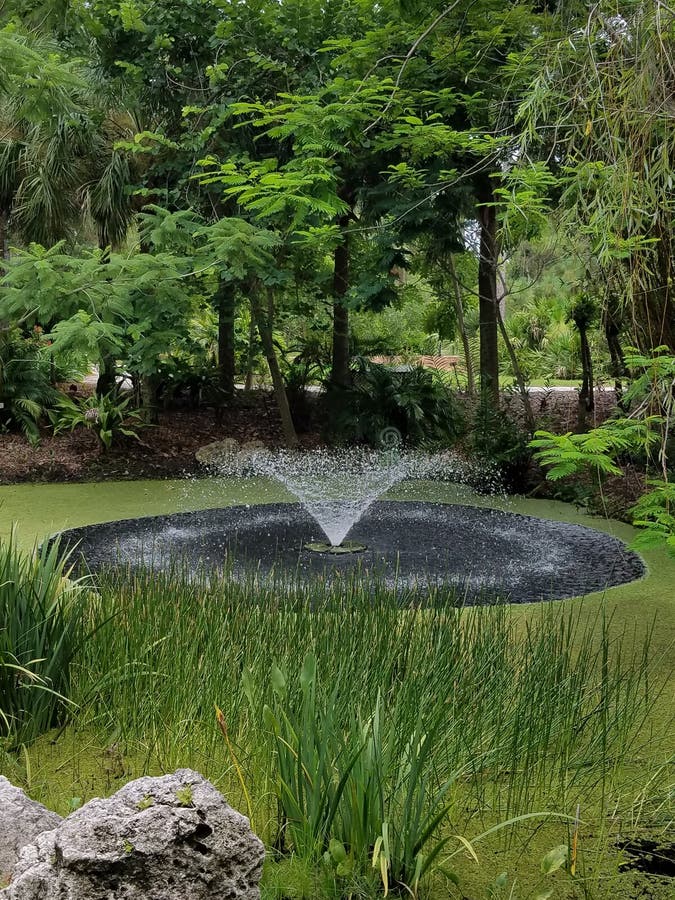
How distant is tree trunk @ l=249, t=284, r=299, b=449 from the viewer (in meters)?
9.04

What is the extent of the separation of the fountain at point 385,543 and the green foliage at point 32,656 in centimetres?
142

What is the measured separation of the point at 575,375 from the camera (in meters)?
15.2

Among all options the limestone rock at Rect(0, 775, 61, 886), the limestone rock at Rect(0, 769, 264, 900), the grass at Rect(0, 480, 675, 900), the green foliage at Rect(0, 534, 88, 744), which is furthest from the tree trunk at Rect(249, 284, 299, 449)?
the limestone rock at Rect(0, 769, 264, 900)

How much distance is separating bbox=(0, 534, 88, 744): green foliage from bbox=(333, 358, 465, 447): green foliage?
7252mm

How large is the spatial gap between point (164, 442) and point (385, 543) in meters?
4.53

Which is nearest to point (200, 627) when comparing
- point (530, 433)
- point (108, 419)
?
point (530, 433)

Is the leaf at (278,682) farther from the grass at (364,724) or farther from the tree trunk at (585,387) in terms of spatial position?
the tree trunk at (585,387)

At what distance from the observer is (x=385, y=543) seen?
5.82 meters

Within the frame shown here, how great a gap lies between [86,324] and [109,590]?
9.31 ft

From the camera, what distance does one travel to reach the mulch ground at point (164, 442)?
28.0 feet

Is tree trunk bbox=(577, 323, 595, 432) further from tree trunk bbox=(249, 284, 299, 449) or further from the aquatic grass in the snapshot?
the aquatic grass

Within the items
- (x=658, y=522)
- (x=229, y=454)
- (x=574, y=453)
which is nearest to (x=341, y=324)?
(x=229, y=454)

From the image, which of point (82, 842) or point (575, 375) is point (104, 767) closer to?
point (82, 842)

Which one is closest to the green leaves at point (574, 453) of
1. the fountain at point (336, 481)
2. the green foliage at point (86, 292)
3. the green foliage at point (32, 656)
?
the green foliage at point (32, 656)
